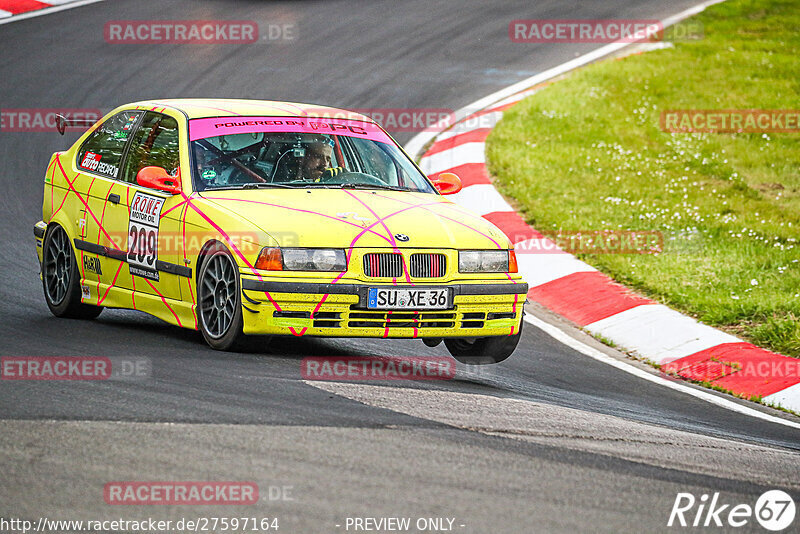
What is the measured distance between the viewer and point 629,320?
952 cm

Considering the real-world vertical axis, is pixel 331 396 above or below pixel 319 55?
below

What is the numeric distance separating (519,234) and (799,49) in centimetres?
885

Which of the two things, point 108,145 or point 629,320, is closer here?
point 108,145

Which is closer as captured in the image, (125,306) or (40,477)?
(40,477)

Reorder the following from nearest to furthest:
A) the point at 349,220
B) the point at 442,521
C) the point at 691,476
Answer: the point at 442,521
the point at 691,476
the point at 349,220

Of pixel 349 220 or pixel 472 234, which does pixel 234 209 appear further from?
pixel 472 234

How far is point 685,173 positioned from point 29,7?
1225cm

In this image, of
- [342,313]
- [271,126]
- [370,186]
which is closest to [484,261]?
[342,313]

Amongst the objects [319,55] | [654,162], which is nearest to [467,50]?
[319,55]

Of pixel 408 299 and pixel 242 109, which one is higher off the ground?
pixel 242 109

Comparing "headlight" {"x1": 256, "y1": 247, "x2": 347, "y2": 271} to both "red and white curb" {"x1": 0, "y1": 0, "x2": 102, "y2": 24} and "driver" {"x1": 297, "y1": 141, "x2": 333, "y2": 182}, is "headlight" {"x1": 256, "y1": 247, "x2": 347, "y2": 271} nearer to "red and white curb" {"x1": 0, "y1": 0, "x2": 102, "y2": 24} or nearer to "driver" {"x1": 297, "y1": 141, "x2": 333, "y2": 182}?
"driver" {"x1": 297, "y1": 141, "x2": 333, "y2": 182}

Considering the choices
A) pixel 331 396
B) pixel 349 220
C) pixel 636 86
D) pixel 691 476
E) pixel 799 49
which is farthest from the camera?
pixel 799 49

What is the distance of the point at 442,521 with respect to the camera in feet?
13.9

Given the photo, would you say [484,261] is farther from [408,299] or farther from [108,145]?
[108,145]
